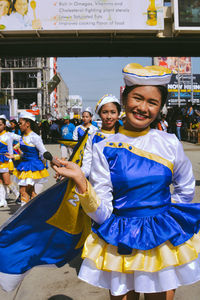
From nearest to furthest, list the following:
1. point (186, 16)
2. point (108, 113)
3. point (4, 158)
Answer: point (108, 113) → point (4, 158) → point (186, 16)

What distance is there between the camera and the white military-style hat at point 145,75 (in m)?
2.18

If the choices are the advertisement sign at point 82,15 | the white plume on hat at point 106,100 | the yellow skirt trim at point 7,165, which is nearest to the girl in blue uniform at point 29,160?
the yellow skirt trim at point 7,165

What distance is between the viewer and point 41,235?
8.77 feet

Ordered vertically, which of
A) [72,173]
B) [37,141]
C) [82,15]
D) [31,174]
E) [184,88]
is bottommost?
[31,174]

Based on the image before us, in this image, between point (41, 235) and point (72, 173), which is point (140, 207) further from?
point (41, 235)

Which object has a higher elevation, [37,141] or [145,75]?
[145,75]

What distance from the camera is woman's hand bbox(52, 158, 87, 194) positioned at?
1.91 metres

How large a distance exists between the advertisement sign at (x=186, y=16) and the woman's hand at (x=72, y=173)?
1695 centimetres

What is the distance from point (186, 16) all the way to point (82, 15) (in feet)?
16.1

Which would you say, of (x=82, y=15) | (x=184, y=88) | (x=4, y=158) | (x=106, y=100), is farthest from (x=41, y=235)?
(x=184, y=88)

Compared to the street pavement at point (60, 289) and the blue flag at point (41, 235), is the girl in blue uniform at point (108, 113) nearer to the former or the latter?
the street pavement at point (60, 289)

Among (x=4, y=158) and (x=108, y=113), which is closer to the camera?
(x=108, y=113)

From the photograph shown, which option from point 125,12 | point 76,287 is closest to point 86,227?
point 76,287

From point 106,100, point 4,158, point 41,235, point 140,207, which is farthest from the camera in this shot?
point 4,158
